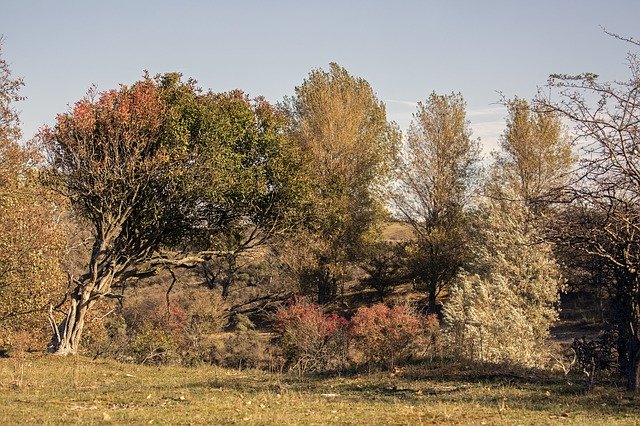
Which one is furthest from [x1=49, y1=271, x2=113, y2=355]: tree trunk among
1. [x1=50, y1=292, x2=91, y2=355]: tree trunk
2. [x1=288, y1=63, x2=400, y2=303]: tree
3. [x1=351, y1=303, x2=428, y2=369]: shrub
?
[x1=288, y1=63, x2=400, y2=303]: tree

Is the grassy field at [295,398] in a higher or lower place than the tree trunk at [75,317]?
lower

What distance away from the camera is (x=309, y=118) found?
43.6 m

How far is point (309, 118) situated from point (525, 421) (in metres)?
34.7

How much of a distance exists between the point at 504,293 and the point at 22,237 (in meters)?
18.6

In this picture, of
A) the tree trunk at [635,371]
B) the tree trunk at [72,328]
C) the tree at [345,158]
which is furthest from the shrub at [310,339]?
the tree at [345,158]

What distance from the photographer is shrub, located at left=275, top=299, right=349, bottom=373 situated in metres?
21.7

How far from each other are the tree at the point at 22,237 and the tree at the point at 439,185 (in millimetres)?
24928

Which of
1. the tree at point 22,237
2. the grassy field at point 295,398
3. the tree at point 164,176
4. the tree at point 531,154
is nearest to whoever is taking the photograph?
the grassy field at point 295,398

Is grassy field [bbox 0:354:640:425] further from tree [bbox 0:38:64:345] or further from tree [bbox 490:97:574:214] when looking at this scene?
tree [bbox 490:97:574:214]

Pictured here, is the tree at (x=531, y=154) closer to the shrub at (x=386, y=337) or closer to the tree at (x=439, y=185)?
the tree at (x=439, y=185)

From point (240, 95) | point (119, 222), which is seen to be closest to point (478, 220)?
point (240, 95)

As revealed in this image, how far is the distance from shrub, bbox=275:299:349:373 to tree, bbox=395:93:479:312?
16.7 m

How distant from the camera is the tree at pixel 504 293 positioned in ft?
83.0

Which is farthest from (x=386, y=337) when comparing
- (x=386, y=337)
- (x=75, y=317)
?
(x=75, y=317)
